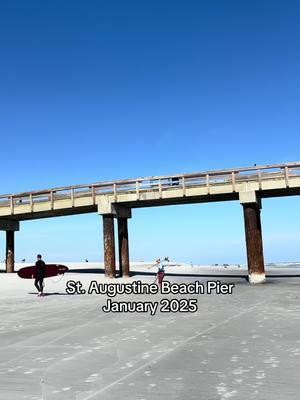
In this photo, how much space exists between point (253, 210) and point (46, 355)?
62.1 feet

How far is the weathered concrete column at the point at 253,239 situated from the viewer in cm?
2430

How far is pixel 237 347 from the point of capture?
761 centimetres

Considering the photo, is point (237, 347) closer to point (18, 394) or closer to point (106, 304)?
point (18, 394)

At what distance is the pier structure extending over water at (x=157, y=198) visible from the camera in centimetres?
2436

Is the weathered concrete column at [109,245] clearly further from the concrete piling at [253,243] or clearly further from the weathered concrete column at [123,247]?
the concrete piling at [253,243]

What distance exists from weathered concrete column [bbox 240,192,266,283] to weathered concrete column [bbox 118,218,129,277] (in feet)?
28.2

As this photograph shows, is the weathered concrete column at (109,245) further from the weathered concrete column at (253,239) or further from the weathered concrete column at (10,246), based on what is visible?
the weathered concrete column at (10,246)

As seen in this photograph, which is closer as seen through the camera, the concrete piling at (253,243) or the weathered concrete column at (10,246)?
the concrete piling at (253,243)

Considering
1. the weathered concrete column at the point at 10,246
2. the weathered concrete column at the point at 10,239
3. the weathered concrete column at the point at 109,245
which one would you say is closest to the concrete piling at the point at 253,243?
the weathered concrete column at the point at 109,245

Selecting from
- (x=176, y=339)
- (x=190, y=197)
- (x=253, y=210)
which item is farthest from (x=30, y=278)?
(x=176, y=339)

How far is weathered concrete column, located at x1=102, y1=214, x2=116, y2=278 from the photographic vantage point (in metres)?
28.0

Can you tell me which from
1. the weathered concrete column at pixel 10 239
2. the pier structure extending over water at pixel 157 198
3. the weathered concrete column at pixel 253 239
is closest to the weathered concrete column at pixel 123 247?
the pier structure extending over water at pixel 157 198

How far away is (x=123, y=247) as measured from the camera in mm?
29656

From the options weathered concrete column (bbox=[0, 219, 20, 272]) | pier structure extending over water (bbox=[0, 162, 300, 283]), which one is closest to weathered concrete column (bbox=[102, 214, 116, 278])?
pier structure extending over water (bbox=[0, 162, 300, 283])
